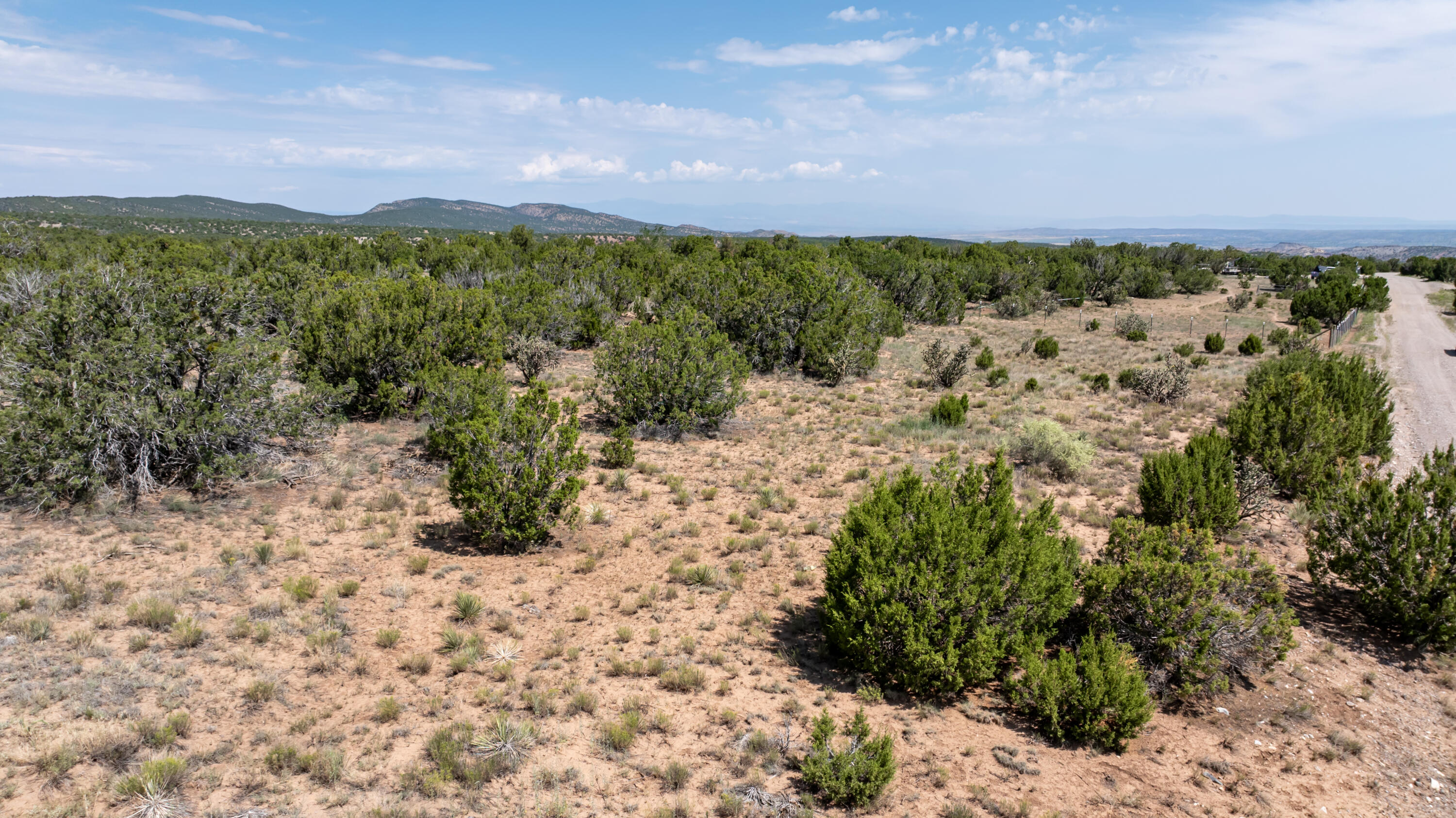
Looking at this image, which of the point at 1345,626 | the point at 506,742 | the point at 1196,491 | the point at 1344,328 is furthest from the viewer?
the point at 1344,328

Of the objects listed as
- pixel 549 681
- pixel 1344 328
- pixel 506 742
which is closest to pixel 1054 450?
pixel 549 681

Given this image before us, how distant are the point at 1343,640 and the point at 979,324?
27.7m

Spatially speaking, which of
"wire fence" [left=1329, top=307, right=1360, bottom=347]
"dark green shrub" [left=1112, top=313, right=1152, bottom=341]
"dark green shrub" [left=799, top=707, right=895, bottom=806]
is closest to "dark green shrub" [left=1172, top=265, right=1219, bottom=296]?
"wire fence" [left=1329, top=307, right=1360, bottom=347]

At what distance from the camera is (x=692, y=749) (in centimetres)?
497

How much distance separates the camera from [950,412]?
14453 millimetres

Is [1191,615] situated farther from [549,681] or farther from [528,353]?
[528,353]

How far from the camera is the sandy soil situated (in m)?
4.49

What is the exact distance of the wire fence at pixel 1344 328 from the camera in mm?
25906

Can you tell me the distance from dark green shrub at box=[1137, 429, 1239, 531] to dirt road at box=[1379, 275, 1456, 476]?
17.9 ft

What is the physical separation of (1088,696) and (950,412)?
980 cm

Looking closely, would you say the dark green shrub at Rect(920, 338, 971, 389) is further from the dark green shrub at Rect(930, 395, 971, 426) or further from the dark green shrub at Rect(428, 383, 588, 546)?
the dark green shrub at Rect(428, 383, 588, 546)

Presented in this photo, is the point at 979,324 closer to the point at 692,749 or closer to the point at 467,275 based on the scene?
the point at 467,275

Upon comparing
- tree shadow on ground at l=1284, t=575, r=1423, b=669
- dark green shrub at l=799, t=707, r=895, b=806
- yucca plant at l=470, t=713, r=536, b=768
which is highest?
dark green shrub at l=799, t=707, r=895, b=806

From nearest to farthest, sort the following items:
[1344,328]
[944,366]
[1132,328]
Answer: [944,366] → [1344,328] → [1132,328]
